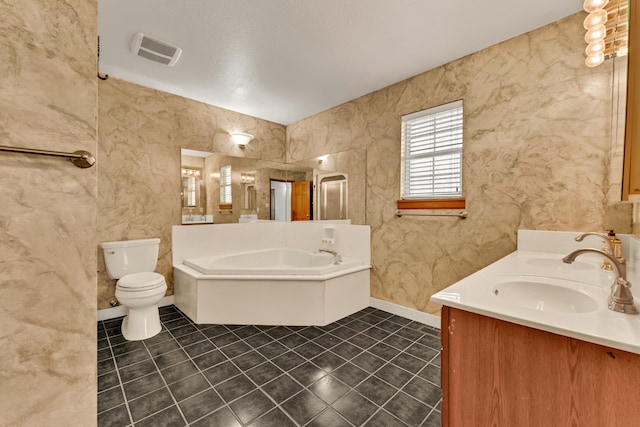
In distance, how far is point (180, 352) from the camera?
2.14m

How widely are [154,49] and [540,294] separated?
3240mm

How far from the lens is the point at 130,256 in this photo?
2.69 meters

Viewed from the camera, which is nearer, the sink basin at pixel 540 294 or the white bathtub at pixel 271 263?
the sink basin at pixel 540 294

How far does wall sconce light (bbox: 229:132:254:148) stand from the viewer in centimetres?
369

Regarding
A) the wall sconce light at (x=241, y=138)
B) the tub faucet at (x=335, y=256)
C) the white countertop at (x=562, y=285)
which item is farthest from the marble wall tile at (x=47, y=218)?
the wall sconce light at (x=241, y=138)

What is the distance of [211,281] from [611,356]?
2.70 meters

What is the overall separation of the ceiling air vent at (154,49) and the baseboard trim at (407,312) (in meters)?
3.20

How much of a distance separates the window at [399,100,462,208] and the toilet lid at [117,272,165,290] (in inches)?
101

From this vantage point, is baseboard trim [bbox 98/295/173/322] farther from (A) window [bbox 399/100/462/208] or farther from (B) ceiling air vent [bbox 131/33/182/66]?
(A) window [bbox 399/100/462/208]

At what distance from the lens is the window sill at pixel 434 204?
8.01 feet

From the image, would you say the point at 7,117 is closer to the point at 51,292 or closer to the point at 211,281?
the point at 51,292

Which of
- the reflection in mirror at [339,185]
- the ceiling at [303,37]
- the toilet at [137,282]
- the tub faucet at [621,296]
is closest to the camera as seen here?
the tub faucet at [621,296]

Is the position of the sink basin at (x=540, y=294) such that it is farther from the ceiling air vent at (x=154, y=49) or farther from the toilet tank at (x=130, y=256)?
the toilet tank at (x=130, y=256)

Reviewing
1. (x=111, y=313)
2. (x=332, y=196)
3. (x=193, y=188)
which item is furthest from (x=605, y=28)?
(x=111, y=313)
